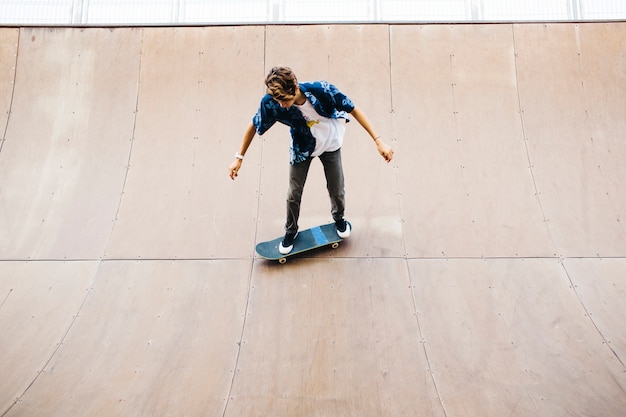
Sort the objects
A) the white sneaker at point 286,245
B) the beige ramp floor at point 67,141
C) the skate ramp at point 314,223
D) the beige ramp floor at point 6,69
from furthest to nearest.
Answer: the beige ramp floor at point 6,69
the beige ramp floor at point 67,141
the white sneaker at point 286,245
the skate ramp at point 314,223

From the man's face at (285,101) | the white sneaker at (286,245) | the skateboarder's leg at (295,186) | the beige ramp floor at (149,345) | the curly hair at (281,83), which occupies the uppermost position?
the curly hair at (281,83)

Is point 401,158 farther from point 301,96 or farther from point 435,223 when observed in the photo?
point 301,96

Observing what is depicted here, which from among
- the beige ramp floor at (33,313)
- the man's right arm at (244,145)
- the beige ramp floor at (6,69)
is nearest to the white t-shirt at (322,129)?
the man's right arm at (244,145)

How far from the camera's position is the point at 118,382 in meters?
2.74

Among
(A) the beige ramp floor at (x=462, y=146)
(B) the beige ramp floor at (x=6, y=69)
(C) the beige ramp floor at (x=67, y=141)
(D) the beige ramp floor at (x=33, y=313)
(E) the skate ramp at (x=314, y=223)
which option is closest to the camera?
(E) the skate ramp at (x=314, y=223)

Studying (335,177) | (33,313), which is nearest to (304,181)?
(335,177)

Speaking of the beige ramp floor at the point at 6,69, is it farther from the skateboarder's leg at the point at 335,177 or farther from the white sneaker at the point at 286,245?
the skateboarder's leg at the point at 335,177

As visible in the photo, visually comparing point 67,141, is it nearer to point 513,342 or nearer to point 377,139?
point 377,139

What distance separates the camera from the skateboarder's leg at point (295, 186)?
3.16m

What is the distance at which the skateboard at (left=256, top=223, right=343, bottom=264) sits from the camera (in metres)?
3.64

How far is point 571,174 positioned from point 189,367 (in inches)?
159

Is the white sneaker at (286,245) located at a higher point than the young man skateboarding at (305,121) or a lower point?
lower

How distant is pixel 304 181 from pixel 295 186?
0.08 metres

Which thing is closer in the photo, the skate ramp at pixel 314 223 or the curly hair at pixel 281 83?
the curly hair at pixel 281 83
